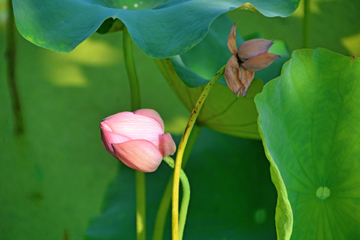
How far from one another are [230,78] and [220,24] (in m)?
0.41

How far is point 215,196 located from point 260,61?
0.43m

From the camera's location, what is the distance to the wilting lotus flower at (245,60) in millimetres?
330

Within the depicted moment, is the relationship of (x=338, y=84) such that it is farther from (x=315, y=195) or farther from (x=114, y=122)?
(x=114, y=122)

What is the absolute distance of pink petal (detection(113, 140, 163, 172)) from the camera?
341 mm

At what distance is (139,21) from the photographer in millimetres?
433

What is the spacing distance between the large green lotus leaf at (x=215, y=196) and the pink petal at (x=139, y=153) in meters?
0.36

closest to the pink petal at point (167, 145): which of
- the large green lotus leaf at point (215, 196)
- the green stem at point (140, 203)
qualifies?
the green stem at point (140, 203)

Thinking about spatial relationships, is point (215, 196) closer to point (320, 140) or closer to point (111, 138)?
point (320, 140)

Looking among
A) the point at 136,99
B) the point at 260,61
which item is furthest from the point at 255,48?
the point at 136,99

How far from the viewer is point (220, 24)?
709 millimetres

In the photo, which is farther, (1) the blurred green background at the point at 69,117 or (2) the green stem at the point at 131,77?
(1) the blurred green background at the point at 69,117

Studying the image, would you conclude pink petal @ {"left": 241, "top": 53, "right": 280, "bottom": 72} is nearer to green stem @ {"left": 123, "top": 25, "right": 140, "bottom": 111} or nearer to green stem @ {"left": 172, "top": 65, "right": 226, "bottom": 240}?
green stem @ {"left": 172, "top": 65, "right": 226, "bottom": 240}

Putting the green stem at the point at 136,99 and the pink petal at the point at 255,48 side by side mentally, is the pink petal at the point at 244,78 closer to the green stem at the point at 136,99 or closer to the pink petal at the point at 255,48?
the pink petal at the point at 255,48

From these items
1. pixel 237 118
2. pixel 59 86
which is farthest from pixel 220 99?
pixel 59 86
